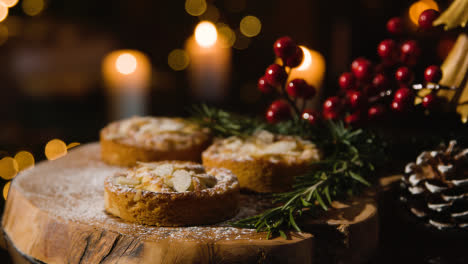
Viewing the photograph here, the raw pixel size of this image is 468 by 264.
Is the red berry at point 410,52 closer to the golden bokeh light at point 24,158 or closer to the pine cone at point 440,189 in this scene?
the pine cone at point 440,189

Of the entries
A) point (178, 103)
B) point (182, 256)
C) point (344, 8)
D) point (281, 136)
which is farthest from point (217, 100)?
point (182, 256)

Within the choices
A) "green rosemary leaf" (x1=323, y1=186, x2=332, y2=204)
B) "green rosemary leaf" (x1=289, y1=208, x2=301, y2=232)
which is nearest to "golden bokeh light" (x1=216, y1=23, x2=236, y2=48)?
"green rosemary leaf" (x1=323, y1=186, x2=332, y2=204)

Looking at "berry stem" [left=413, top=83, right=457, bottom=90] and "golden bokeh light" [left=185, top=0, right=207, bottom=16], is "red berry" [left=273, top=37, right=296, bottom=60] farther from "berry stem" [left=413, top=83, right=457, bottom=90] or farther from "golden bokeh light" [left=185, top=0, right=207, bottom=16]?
"golden bokeh light" [left=185, top=0, right=207, bottom=16]

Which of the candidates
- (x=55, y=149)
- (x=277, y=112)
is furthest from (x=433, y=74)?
(x=55, y=149)

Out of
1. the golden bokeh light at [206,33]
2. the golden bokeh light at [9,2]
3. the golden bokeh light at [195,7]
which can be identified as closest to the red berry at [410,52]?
the golden bokeh light at [206,33]

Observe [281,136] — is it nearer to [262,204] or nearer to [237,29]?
[262,204]

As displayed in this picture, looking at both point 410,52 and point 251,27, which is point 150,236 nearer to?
point 410,52
